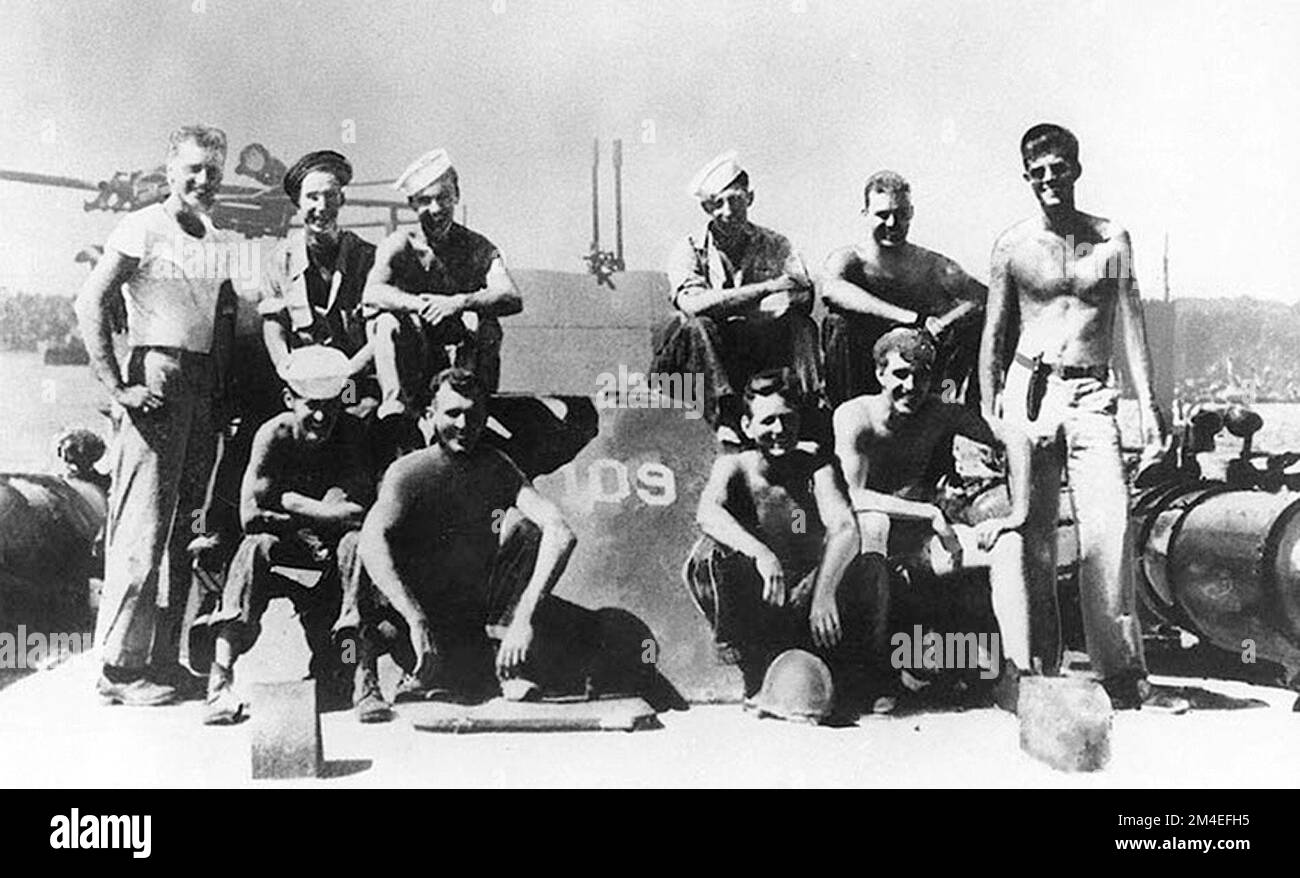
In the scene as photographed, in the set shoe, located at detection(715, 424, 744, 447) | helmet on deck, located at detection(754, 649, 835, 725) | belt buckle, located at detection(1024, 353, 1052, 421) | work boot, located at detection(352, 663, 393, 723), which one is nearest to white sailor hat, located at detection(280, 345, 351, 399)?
work boot, located at detection(352, 663, 393, 723)

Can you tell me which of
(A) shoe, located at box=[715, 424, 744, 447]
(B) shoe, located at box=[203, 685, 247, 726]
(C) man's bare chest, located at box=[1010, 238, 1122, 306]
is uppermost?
(C) man's bare chest, located at box=[1010, 238, 1122, 306]

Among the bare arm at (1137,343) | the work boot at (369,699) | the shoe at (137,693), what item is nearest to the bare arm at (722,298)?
the bare arm at (1137,343)

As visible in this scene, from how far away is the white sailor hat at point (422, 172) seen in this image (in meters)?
5.04

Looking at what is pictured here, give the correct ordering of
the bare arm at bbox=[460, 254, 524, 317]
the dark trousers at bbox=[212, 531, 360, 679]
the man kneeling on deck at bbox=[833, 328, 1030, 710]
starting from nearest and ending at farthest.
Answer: the dark trousers at bbox=[212, 531, 360, 679], the bare arm at bbox=[460, 254, 524, 317], the man kneeling on deck at bbox=[833, 328, 1030, 710]

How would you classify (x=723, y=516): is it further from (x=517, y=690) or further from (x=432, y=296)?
(x=432, y=296)

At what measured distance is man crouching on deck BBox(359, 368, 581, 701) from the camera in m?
4.94

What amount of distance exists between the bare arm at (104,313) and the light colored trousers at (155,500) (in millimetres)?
57

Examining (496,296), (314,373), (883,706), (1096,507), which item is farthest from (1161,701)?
(314,373)

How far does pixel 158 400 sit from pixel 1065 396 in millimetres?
3279

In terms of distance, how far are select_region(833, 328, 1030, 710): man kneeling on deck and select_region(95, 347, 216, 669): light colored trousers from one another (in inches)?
90.4

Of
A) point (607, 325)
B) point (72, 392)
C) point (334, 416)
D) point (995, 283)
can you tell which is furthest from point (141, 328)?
point (995, 283)

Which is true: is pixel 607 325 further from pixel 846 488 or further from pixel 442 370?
pixel 846 488

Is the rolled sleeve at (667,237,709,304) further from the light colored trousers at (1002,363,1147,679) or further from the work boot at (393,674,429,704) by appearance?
the work boot at (393,674,429,704)

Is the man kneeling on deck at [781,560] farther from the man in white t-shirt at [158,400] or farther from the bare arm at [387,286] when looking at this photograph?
the man in white t-shirt at [158,400]
